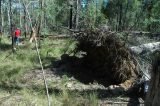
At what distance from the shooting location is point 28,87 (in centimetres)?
861

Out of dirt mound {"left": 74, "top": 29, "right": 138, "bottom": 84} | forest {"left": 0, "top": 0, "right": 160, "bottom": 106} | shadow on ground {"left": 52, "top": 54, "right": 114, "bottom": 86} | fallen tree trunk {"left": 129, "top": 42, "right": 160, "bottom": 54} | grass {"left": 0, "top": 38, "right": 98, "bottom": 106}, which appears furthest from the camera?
shadow on ground {"left": 52, "top": 54, "right": 114, "bottom": 86}

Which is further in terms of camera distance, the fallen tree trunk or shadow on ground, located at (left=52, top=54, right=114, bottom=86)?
shadow on ground, located at (left=52, top=54, right=114, bottom=86)

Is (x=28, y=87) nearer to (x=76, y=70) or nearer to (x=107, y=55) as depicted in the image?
(x=76, y=70)

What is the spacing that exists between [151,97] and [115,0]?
32.5 meters

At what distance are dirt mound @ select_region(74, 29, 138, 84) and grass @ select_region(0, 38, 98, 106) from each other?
1107mm

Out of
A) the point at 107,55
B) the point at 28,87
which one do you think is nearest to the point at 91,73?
the point at 107,55

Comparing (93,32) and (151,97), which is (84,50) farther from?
(151,97)

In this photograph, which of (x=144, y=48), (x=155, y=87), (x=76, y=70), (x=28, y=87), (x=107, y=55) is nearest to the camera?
(x=155, y=87)

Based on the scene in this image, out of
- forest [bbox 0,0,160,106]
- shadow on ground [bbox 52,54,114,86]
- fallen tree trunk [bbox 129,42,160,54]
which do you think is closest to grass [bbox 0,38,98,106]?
forest [bbox 0,0,160,106]

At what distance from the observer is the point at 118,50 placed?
8.95m

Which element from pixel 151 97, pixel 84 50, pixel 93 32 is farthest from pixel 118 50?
pixel 151 97

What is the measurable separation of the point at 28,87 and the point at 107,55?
7.76 ft

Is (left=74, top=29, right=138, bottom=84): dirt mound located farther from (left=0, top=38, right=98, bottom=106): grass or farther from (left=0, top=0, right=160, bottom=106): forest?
(left=0, top=38, right=98, bottom=106): grass

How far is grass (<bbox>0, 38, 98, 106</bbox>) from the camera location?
684 cm
